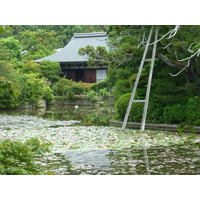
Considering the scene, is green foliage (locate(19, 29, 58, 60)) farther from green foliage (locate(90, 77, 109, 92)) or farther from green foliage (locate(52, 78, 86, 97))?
green foliage (locate(90, 77, 109, 92))

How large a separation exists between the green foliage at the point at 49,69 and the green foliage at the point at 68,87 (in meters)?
1.10

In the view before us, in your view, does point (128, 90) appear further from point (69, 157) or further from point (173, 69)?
point (69, 157)

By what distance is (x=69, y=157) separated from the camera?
5.78 metres

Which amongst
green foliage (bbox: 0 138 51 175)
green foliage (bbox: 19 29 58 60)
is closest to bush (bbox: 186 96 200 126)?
green foliage (bbox: 0 138 51 175)

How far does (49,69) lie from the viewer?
23.2m

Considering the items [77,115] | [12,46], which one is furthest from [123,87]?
[12,46]

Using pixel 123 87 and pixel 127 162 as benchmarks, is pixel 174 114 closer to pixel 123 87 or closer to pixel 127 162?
pixel 123 87

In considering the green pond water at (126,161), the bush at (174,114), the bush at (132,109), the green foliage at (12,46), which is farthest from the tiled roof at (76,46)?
the green pond water at (126,161)

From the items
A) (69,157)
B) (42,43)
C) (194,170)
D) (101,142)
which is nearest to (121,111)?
(101,142)

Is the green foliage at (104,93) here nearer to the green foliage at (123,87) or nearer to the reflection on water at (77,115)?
the reflection on water at (77,115)

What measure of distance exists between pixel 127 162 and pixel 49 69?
18.2 m

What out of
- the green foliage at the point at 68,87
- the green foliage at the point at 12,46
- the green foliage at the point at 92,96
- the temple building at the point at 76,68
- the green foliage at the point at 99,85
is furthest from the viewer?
the temple building at the point at 76,68

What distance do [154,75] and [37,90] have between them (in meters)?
9.24

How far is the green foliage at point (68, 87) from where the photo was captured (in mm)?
21484
